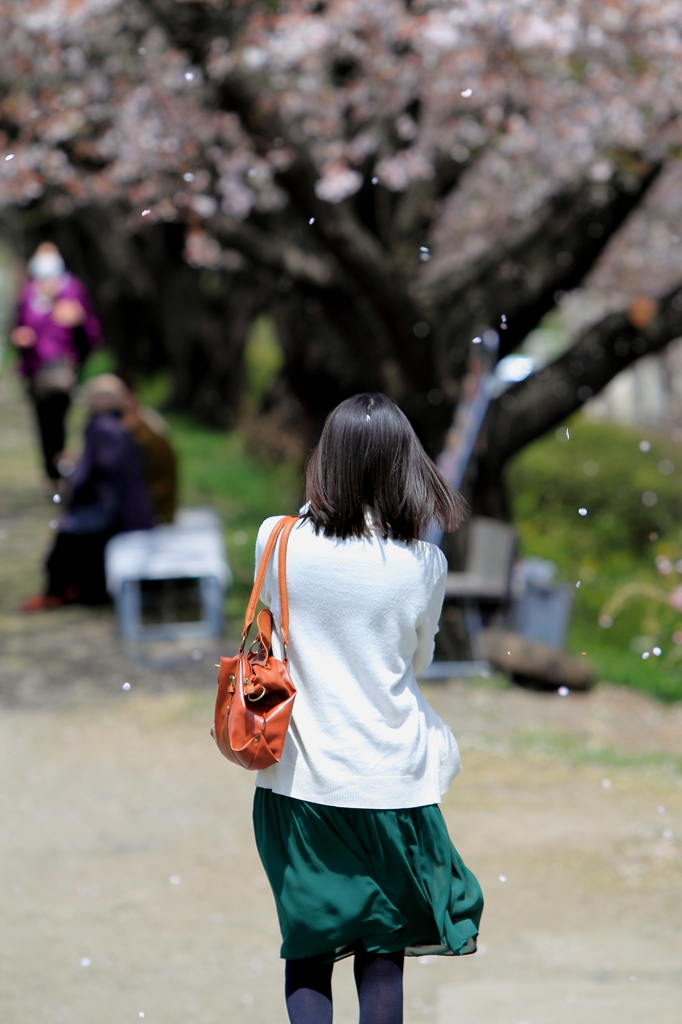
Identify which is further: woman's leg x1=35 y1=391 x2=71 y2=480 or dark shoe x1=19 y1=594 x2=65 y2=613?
woman's leg x1=35 y1=391 x2=71 y2=480

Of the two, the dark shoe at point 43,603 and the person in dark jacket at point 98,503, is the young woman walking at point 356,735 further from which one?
the dark shoe at point 43,603

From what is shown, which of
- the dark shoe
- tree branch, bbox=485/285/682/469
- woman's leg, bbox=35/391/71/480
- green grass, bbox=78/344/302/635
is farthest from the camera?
woman's leg, bbox=35/391/71/480

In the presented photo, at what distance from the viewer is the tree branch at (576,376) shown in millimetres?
7035

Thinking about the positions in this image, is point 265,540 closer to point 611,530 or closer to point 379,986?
point 379,986

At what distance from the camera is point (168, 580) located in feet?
26.0

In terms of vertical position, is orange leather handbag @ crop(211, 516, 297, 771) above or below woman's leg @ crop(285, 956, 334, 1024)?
above

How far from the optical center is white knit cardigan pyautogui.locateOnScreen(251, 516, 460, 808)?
231 centimetres

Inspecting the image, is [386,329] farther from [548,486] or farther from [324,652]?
[548,486]

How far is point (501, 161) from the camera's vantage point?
887 centimetres

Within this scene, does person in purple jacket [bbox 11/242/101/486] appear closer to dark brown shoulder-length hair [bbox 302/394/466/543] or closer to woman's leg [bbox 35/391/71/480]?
woman's leg [bbox 35/391/71/480]

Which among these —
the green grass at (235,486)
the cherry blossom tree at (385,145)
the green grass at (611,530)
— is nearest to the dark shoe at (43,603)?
the green grass at (235,486)

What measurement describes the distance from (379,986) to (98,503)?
6072mm

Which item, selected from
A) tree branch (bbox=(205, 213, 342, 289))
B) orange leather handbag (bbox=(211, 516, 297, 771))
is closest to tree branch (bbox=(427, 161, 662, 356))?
tree branch (bbox=(205, 213, 342, 289))

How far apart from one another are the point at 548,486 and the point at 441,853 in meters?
11.1
